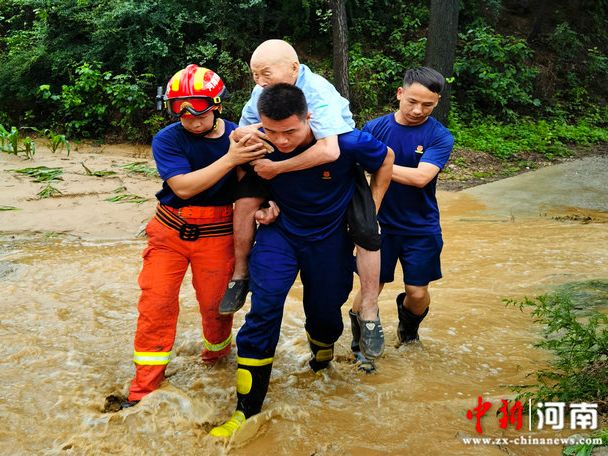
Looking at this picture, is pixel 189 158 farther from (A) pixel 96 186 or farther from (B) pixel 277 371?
(A) pixel 96 186

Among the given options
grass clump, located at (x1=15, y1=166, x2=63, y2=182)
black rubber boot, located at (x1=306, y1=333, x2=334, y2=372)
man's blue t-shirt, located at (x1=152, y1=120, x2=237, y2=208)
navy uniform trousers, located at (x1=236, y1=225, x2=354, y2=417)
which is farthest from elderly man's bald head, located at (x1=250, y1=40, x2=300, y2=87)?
grass clump, located at (x1=15, y1=166, x2=63, y2=182)

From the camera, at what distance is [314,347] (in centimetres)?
425

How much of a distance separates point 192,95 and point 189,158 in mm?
388

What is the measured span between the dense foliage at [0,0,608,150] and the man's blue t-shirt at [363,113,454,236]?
908cm

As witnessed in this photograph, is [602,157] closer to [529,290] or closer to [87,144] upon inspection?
[529,290]

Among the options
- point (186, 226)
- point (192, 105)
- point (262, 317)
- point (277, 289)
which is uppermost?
point (192, 105)

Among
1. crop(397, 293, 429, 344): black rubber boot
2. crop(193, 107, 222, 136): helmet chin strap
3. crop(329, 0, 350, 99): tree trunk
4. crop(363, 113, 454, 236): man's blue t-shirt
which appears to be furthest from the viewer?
crop(329, 0, 350, 99): tree trunk

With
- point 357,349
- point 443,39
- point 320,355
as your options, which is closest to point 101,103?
point 443,39

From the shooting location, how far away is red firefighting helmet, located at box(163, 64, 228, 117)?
12.0 feet

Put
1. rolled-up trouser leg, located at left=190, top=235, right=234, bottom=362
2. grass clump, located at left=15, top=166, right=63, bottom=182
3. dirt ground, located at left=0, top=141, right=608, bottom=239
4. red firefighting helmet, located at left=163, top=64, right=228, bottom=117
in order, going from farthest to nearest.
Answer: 1. grass clump, located at left=15, top=166, right=63, bottom=182
2. dirt ground, located at left=0, top=141, right=608, bottom=239
3. rolled-up trouser leg, located at left=190, top=235, right=234, bottom=362
4. red firefighting helmet, located at left=163, top=64, right=228, bottom=117

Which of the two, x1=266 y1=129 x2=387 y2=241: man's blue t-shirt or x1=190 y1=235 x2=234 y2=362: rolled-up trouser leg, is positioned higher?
x1=266 y1=129 x2=387 y2=241: man's blue t-shirt

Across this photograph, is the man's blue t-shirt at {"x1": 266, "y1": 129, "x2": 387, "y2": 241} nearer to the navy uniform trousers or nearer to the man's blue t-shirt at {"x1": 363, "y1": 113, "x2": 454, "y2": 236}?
the navy uniform trousers

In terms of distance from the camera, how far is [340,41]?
41.7 ft

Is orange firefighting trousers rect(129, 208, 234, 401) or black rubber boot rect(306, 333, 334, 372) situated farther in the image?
black rubber boot rect(306, 333, 334, 372)
